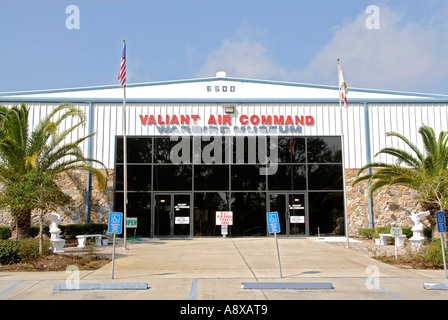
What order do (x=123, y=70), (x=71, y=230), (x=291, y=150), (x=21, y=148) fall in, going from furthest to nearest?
(x=291, y=150)
(x=71, y=230)
(x=123, y=70)
(x=21, y=148)

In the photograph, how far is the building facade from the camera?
21.8 m

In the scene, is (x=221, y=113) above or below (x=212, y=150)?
above

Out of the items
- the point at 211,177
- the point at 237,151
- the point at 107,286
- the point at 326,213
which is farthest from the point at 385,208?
the point at 107,286

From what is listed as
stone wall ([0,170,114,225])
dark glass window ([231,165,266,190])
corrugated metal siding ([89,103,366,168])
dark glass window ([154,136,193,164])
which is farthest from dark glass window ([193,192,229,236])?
stone wall ([0,170,114,225])

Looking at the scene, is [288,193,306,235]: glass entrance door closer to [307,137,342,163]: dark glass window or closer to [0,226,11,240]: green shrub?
[307,137,342,163]: dark glass window

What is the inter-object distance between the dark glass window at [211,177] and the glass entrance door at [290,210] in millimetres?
2615

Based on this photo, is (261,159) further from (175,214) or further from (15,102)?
(15,102)

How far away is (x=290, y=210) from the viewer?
21922 millimetres

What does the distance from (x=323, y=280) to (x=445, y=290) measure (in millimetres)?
2666

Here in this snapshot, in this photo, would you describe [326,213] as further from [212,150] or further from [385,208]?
[212,150]

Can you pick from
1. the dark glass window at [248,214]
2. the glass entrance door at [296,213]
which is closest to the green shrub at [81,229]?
the dark glass window at [248,214]

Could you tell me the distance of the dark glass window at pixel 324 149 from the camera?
22297mm

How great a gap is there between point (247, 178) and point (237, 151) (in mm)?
1541
